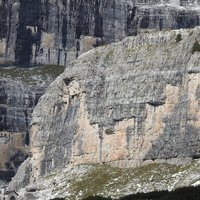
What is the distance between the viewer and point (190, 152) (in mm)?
131500

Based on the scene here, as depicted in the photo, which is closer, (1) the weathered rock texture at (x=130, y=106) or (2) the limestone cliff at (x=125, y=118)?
(2) the limestone cliff at (x=125, y=118)

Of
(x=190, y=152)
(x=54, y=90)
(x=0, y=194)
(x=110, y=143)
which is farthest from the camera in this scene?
(x=0, y=194)

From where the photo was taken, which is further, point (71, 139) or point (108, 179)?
point (71, 139)

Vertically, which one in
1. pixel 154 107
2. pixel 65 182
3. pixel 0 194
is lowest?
pixel 0 194

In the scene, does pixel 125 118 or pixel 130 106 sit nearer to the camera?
pixel 130 106

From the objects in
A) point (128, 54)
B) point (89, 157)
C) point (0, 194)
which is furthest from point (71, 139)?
point (0, 194)

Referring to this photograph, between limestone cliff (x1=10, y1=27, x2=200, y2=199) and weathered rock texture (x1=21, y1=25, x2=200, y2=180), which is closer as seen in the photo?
limestone cliff (x1=10, y1=27, x2=200, y2=199)

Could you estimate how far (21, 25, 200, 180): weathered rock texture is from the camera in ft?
440

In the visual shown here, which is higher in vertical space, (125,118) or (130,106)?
(130,106)

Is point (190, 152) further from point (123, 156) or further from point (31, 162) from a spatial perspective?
point (31, 162)

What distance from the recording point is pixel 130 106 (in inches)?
5477

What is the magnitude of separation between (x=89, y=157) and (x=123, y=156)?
574cm

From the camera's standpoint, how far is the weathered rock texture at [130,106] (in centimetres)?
13400

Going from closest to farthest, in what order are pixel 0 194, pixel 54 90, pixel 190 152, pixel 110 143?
pixel 190 152 < pixel 110 143 < pixel 54 90 < pixel 0 194
